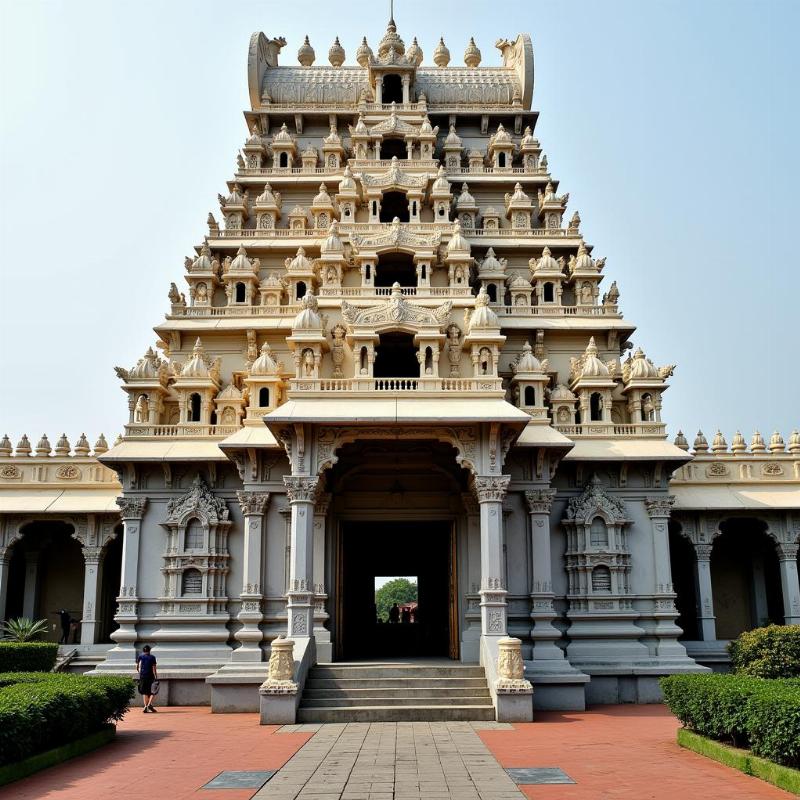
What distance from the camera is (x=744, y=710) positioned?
12.8 m

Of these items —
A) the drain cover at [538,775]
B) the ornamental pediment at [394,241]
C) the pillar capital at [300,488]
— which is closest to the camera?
the drain cover at [538,775]

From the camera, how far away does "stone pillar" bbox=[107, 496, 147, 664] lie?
23.1 metres

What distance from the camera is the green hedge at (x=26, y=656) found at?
20.1 metres

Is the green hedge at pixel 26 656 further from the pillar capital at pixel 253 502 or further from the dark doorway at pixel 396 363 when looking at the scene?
the dark doorway at pixel 396 363

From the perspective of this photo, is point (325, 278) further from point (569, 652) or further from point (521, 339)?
point (569, 652)

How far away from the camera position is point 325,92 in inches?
1403

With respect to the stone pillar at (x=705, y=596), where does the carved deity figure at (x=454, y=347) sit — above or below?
above

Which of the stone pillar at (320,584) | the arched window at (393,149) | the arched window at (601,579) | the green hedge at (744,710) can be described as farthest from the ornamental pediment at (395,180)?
the green hedge at (744,710)

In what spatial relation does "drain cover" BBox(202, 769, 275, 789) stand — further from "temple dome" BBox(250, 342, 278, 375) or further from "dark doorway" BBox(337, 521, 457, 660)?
"temple dome" BBox(250, 342, 278, 375)

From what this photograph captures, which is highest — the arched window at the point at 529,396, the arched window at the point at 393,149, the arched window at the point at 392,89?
the arched window at the point at 392,89

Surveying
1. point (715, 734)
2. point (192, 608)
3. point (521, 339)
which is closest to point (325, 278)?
point (521, 339)

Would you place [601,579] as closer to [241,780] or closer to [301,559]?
[301,559]

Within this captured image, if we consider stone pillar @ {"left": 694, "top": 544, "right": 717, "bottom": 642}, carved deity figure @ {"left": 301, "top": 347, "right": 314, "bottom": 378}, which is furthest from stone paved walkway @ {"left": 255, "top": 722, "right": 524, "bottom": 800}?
stone pillar @ {"left": 694, "top": 544, "right": 717, "bottom": 642}

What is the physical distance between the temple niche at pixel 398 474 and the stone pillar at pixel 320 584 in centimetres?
6
